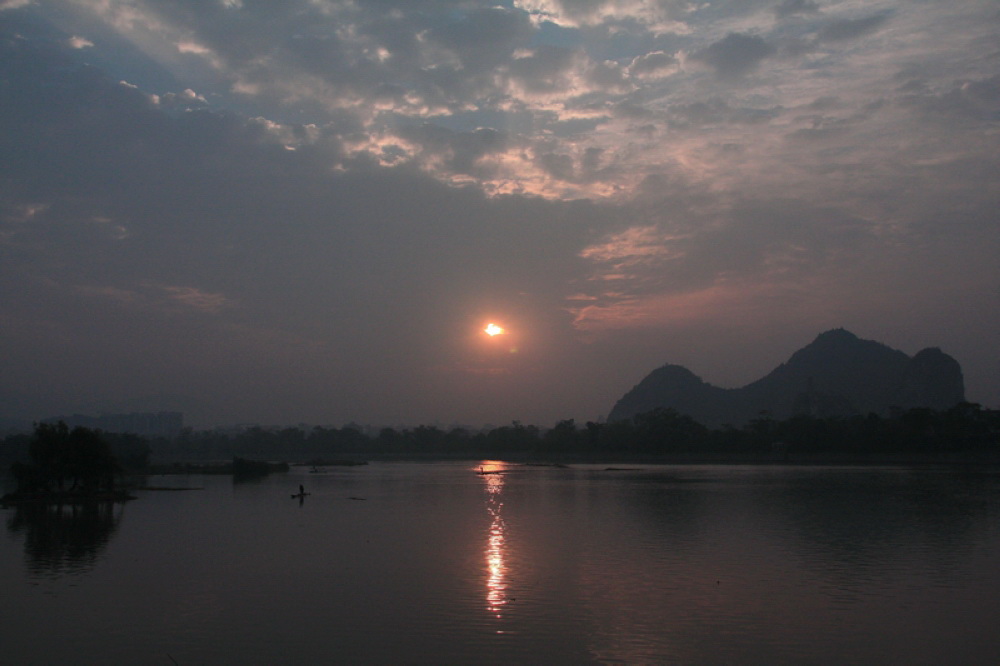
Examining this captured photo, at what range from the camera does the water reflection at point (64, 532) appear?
2612 cm

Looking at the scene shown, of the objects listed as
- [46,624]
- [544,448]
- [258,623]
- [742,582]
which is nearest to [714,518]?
[742,582]

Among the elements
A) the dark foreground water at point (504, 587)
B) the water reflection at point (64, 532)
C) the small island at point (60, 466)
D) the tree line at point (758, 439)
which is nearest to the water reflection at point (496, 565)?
the dark foreground water at point (504, 587)

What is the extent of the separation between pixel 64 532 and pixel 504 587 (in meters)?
23.5

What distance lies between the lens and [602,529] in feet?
117

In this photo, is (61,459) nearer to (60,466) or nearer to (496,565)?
(60,466)

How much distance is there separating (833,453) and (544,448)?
63718 millimetres

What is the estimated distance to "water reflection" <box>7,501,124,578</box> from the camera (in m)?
26.1

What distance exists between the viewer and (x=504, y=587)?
21.9 m

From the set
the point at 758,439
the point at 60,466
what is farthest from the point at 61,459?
the point at 758,439

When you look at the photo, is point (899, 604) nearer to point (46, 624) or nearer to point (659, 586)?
point (659, 586)

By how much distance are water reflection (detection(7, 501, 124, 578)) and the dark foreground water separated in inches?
7.1

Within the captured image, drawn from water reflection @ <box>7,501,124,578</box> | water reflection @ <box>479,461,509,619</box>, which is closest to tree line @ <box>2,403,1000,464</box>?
water reflection @ <box>7,501,124,578</box>

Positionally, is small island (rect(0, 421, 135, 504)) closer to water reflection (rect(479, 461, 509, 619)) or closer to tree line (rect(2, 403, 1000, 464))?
water reflection (rect(479, 461, 509, 619))

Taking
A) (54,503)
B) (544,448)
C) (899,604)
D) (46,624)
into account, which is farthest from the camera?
(544,448)
